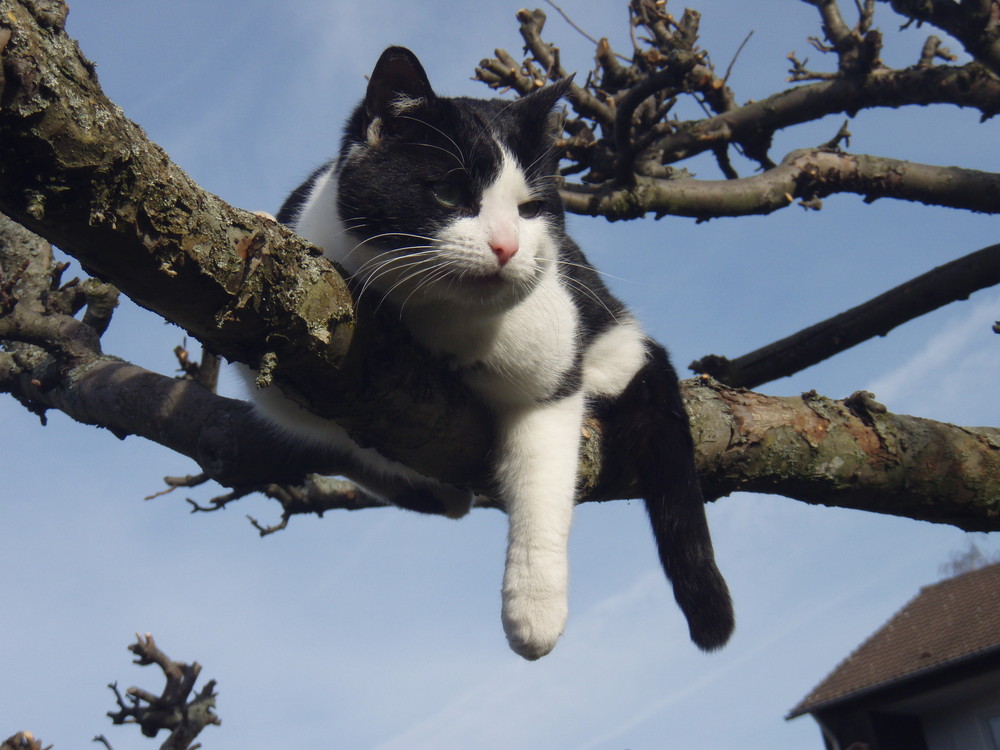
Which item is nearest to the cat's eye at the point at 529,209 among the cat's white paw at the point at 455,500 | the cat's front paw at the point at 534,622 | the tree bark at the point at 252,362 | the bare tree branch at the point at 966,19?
the tree bark at the point at 252,362

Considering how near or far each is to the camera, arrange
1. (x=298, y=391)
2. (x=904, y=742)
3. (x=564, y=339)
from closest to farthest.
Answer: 1. (x=298, y=391)
2. (x=564, y=339)
3. (x=904, y=742)

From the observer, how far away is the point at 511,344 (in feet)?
7.25

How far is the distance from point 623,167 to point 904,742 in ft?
20.1

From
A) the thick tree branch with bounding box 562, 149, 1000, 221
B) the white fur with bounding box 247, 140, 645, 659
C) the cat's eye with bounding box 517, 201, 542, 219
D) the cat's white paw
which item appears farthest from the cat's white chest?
the thick tree branch with bounding box 562, 149, 1000, 221

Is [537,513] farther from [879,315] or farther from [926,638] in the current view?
[926,638]

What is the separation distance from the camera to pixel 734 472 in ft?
8.80

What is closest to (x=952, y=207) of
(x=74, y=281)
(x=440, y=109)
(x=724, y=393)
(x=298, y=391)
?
(x=724, y=393)

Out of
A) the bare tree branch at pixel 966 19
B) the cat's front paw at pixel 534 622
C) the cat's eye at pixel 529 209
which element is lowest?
the cat's front paw at pixel 534 622

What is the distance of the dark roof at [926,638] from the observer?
6.87m

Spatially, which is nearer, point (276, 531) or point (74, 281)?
point (74, 281)

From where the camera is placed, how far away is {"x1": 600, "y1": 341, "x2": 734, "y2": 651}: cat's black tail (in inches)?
93.2

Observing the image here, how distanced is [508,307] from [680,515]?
0.83 m

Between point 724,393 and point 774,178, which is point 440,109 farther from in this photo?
point 774,178

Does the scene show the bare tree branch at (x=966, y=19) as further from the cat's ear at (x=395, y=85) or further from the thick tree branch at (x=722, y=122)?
the cat's ear at (x=395, y=85)
